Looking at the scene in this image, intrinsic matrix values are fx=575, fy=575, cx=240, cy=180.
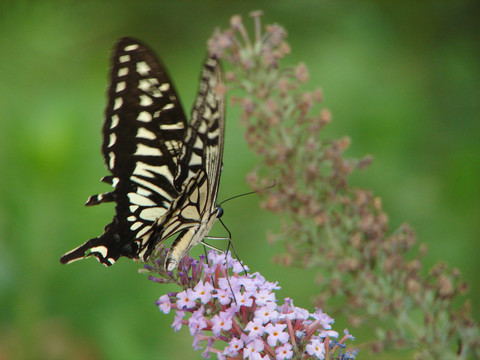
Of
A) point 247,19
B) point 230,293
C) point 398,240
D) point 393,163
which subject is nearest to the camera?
point 230,293

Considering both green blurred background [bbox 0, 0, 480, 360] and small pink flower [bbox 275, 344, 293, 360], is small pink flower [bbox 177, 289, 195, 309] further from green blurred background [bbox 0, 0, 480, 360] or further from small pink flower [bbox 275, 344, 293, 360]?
green blurred background [bbox 0, 0, 480, 360]

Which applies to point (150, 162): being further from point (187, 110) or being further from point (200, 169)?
point (187, 110)

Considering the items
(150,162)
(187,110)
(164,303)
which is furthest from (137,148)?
(187,110)

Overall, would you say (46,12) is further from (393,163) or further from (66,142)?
(393,163)

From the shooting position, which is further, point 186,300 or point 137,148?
point 137,148

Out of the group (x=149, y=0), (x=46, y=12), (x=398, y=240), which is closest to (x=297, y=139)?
(x=398, y=240)

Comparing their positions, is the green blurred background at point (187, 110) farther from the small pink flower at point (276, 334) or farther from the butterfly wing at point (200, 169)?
the small pink flower at point (276, 334)
